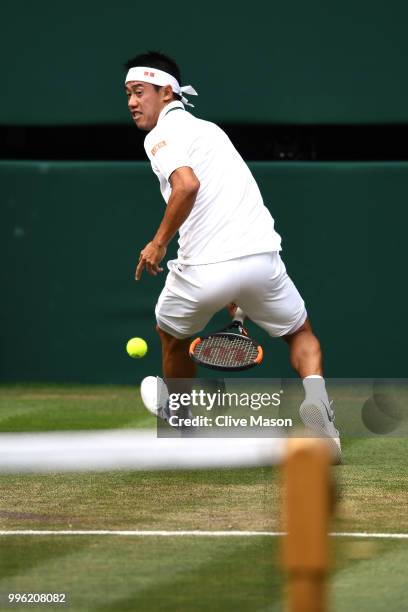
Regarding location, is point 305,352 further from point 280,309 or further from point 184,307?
point 184,307

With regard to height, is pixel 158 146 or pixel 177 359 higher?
pixel 158 146

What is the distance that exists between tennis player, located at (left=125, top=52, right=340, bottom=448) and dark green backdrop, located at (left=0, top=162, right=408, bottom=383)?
2.83 m

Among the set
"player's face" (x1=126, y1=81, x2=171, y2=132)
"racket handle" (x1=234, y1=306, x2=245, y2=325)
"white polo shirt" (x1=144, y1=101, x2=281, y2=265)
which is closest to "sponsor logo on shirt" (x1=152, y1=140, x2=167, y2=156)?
"white polo shirt" (x1=144, y1=101, x2=281, y2=265)

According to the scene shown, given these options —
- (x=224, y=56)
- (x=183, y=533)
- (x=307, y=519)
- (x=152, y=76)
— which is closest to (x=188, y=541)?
(x=183, y=533)

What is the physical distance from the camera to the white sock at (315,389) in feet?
20.2

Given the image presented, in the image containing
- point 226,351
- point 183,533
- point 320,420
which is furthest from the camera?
point 226,351

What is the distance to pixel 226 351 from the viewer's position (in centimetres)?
665

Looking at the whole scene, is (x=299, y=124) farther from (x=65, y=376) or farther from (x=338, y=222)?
(x=65, y=376)

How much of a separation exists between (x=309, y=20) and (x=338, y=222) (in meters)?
1.44

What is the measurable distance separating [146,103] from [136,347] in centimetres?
232

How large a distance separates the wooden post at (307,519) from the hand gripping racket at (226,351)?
14.9 feet

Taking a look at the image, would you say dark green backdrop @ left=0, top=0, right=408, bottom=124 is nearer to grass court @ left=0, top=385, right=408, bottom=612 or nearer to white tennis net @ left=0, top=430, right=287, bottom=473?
white tennis net @ left=0, top=430, right=287, bottom=473

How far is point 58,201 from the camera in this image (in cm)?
968

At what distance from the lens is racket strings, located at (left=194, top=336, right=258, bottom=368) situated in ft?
21.7
